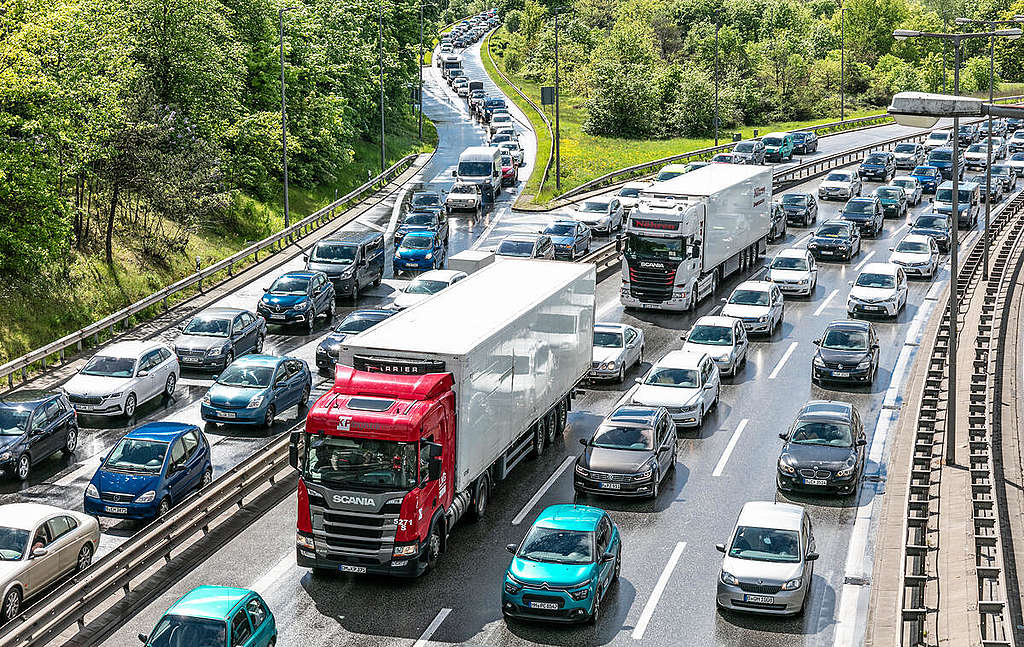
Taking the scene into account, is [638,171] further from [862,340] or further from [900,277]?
[862,340]

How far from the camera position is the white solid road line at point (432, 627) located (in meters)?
21.3

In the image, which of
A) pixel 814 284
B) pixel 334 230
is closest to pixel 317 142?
pixel 334 230

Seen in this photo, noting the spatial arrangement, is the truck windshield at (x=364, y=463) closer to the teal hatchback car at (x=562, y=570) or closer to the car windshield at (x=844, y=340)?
the teal hatchback car at (x=562, y=570)

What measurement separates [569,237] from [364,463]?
34910 millimetres

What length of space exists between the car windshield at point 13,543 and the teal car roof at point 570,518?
29.6 ft

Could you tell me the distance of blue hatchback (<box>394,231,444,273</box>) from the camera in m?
54.0

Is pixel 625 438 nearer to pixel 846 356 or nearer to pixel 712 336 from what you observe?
pixel 712 336

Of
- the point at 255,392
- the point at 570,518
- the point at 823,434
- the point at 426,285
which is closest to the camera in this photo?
the point at 570,518

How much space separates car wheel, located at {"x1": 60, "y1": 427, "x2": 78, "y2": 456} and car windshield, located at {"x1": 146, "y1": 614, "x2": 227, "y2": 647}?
13955mm

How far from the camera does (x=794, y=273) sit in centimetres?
4969

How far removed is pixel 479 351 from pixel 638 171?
59146 mm

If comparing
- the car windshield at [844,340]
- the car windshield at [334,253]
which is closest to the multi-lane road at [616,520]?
the car windshield at [844,340]

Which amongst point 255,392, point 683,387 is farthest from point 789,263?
point 255,392

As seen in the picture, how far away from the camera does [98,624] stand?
855 inches
